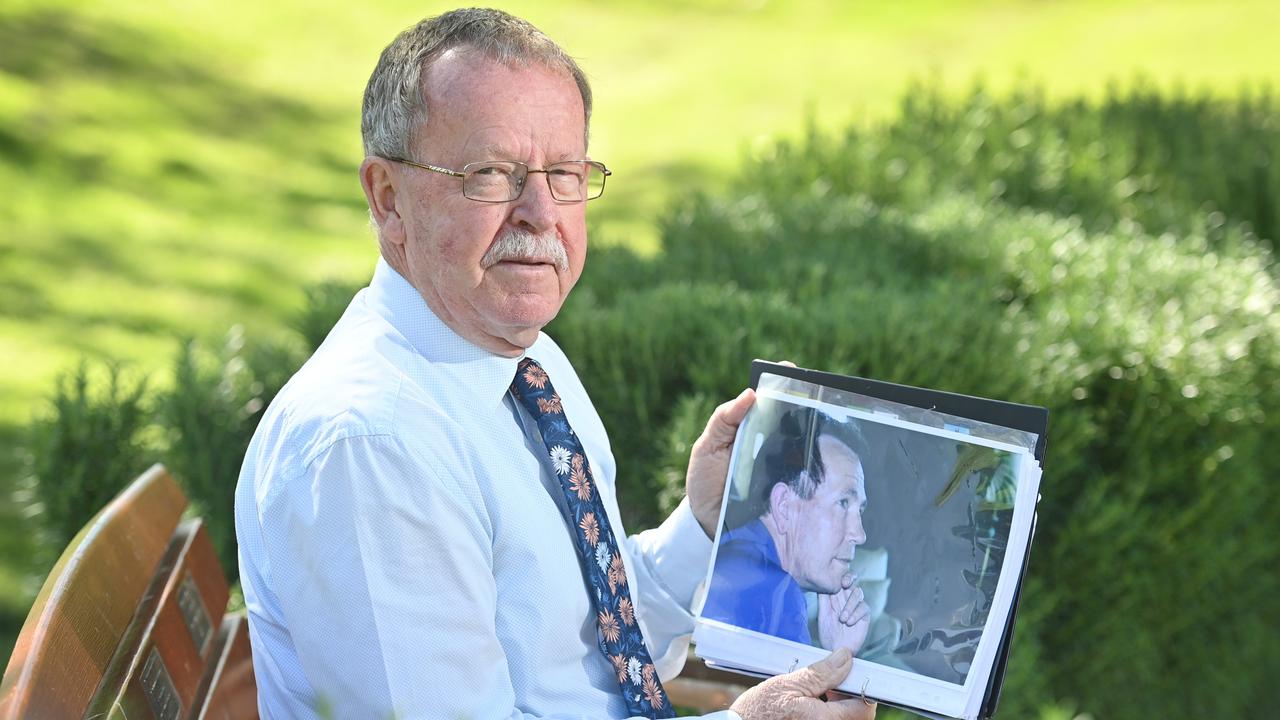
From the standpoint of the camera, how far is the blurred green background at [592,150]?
4727 millimetres

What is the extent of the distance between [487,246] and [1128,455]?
2.72m

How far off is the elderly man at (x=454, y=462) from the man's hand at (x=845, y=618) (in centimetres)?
5

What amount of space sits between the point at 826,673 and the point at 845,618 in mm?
116

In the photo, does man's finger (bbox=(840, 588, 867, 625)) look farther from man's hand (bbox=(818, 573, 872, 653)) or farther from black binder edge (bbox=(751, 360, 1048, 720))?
black binder edge (bbox=(751, 360, 1048, 720))

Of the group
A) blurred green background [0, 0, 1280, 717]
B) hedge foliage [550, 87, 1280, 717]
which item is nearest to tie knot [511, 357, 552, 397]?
blurred green background [0, 0, 1280, 717]

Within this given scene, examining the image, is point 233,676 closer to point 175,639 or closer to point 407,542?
point 175,639

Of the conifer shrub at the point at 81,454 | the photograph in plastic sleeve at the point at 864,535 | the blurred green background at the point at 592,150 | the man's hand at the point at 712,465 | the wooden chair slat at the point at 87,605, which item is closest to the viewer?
the wooden chair slat at the point at 87,605

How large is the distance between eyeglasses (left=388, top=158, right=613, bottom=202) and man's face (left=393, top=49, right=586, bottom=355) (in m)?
0.01

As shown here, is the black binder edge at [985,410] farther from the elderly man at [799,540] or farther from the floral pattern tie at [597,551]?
the floral pattern tie at [597,551]

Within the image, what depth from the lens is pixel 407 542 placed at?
197 centimetres

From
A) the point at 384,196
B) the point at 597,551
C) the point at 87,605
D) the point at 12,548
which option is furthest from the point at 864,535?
the point at 12,548

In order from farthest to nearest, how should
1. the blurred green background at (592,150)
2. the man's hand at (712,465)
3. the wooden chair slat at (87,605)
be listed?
the blurred green background at (592,150) < the man's hand at (712,465) < the wooden chair slat at (87,605)

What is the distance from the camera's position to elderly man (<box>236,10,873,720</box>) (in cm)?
197

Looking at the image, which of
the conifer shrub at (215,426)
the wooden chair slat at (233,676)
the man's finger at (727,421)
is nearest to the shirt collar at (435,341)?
the man's finger at (727,421)
